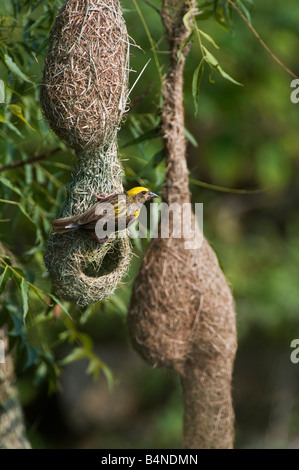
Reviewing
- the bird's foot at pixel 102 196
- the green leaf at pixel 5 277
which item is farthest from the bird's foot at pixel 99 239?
the green leaf at pixel 5 277

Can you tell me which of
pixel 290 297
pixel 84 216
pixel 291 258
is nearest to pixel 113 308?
pixel 84 216

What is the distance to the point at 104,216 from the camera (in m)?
2.78

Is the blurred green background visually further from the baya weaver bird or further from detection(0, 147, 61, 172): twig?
the baya weaver bird

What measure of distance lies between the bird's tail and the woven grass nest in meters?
0.10

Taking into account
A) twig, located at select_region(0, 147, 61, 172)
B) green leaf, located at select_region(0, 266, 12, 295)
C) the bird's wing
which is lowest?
green leaf, located at select_region(0, 266, 12, 295)

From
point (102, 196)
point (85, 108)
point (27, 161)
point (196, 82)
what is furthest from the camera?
point (27, 161)

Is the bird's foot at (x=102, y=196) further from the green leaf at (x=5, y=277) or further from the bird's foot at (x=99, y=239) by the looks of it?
the green leaf at (x=5, y=277)

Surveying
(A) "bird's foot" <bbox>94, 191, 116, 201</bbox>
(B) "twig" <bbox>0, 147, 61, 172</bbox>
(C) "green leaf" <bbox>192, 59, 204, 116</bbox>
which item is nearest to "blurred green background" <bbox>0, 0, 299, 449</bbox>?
(B) "twig" <bbox>0, 147, 61, 172</bbox>

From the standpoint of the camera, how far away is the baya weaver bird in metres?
2.79

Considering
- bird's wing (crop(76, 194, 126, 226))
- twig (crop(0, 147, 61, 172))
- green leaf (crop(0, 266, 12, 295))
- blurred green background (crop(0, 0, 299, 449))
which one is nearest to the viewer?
bird's wing (crop(76, 194, 126, 226))

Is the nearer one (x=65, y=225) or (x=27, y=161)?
(x=65, y=225)

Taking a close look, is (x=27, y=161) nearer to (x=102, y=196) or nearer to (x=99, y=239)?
Result: (x=102, y=196)

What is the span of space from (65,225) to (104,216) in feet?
0.59

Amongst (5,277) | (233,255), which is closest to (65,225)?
(5,277)
